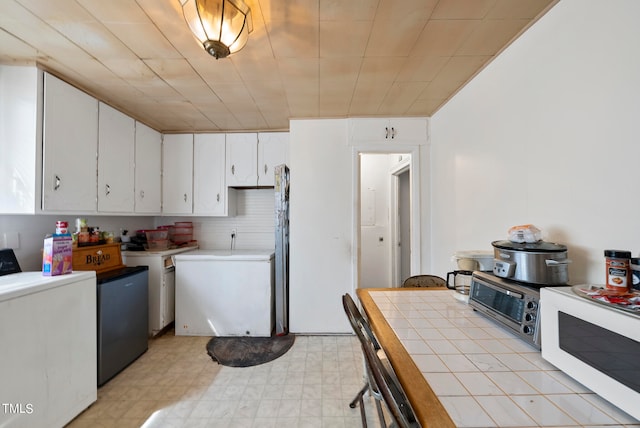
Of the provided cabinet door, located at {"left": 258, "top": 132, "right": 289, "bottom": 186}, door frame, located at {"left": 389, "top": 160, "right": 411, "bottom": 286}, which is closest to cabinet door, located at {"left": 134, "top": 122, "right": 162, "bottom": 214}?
cabinet door, located at {"left": 258, "top": 132, "right": 289, "bottom": 186}

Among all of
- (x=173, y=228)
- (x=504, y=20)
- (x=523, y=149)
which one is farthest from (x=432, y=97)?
(x=173, y=228)

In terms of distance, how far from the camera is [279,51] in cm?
160

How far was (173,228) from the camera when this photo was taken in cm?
327

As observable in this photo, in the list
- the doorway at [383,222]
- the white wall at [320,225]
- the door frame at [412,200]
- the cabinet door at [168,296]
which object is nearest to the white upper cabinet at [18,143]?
the cabinet door at [168,296]

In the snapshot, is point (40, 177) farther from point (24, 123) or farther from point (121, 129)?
point (121, 129)

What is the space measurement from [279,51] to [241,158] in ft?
5.41

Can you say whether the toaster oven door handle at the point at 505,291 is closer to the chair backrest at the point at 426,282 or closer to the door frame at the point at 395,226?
the chair backrest at the point at 426,282

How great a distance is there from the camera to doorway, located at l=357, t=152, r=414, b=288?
371cm

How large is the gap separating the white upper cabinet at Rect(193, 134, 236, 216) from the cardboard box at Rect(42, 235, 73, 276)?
1398 mm

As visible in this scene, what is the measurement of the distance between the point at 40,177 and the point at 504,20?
3111mm

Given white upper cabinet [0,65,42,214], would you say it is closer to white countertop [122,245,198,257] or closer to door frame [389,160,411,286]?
white countertop [122,245,198,257]

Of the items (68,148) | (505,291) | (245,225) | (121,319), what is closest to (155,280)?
(121,319)

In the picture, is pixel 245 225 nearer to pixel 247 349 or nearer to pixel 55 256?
pixel 247 349

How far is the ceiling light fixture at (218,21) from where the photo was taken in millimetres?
1173
